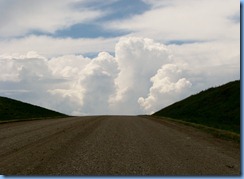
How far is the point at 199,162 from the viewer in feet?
41.7

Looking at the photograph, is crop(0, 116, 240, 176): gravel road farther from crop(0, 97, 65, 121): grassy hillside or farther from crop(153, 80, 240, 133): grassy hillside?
crop(0, 97, 65, 121): grassy hillside

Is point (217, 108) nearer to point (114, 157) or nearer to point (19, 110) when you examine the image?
point (19, 110)

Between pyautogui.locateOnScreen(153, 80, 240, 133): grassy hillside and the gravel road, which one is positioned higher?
pyautogui.locateOnScreen(153, 80, 240, 133): grassy hillside

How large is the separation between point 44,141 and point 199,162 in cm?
777

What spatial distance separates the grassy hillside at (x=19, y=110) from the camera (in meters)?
53.2

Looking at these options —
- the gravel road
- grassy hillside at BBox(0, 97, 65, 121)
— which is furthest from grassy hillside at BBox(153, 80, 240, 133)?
the gravel road

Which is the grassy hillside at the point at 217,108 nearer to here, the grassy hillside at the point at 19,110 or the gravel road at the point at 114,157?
the grassy hillside at the point at 19,110

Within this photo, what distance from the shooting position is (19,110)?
196ft

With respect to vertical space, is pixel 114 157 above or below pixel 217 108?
below

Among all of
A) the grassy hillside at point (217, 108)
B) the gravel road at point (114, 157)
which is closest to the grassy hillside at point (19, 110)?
the grassy hillside at point (217, 108)

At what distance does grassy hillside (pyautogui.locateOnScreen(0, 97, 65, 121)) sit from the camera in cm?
5321

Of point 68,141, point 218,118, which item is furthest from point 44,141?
point 218,118

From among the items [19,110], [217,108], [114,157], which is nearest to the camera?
[114,157]

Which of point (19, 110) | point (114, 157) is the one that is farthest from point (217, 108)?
point (114, 157)
